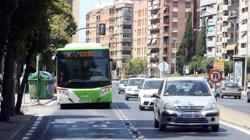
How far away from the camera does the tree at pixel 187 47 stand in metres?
160

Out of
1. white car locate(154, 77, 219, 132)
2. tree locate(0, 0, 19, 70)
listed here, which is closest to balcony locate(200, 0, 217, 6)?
white car locate(154, 77, 219, 132)

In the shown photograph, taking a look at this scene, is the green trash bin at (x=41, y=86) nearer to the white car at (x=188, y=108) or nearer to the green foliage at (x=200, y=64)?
the white car at (x=188, y=108)

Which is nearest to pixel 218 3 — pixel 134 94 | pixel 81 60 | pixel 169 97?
pixel 134 94

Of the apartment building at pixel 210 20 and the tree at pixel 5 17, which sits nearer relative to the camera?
the tree at pixel 5 17

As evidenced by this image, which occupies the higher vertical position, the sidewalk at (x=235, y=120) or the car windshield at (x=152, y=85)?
the car windshield at (x=152, y=85)

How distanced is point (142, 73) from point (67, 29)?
353 ft

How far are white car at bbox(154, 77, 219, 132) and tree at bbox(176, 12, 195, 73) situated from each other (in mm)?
134625

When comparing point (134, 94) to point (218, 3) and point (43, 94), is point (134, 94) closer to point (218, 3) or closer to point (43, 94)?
point (43, 94)

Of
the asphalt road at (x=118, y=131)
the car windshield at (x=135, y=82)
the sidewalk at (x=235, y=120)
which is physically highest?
the car windshield at (x=135, y=82)

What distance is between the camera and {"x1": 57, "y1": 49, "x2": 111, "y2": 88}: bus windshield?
123ft

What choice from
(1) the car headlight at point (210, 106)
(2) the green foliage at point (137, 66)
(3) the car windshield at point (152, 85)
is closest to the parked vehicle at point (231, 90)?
(3) the car windshield at point (152, 85)

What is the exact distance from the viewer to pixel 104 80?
37.7 metres

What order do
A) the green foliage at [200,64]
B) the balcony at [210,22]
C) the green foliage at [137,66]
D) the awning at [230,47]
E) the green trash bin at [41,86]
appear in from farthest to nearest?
the green foliage at [137,66], the balcony at [210,22], the green foliage at [200,64], the awning at [230,47], the green trash bin at [41,86]

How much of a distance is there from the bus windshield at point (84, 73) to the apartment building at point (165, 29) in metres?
134
